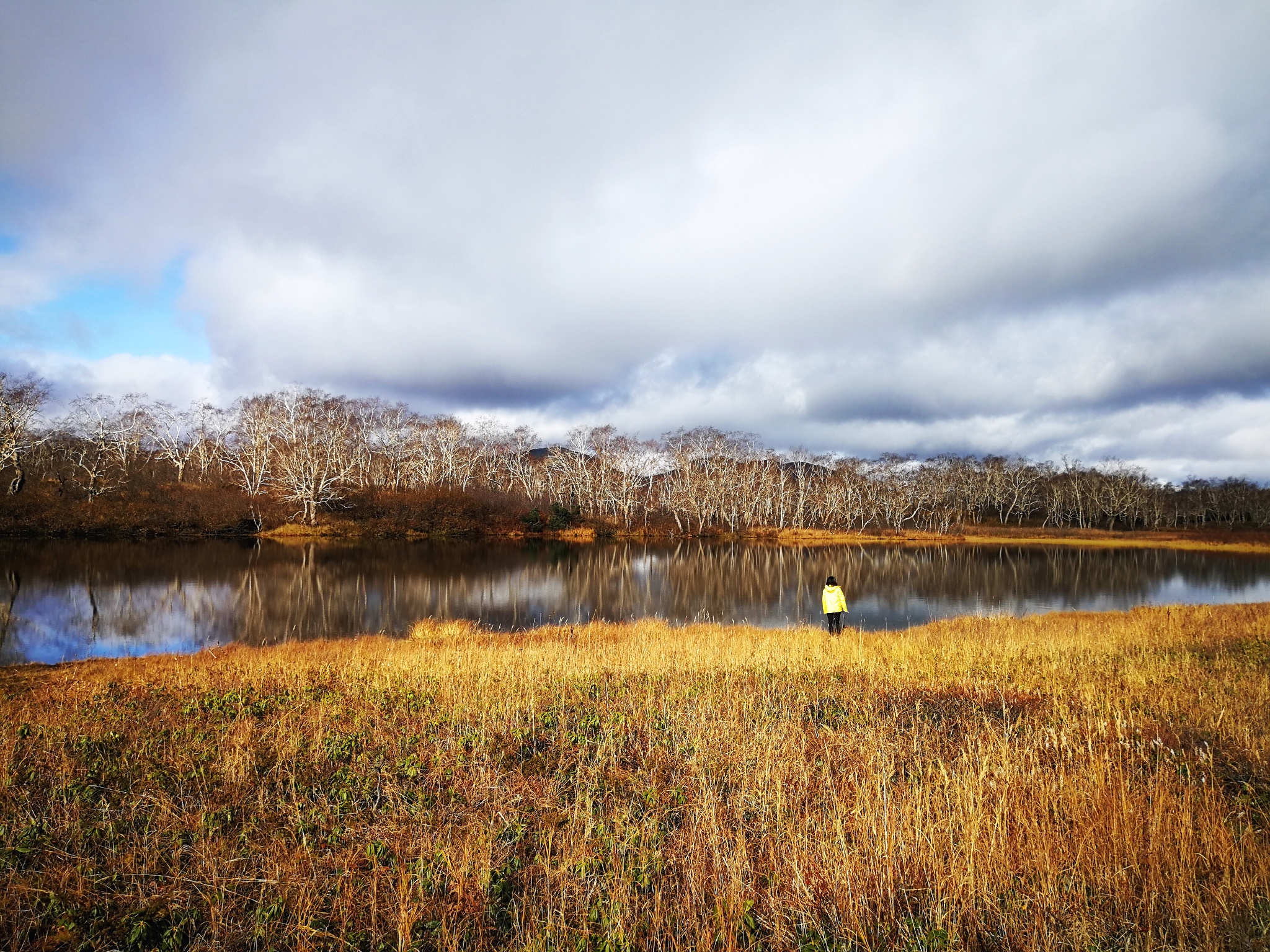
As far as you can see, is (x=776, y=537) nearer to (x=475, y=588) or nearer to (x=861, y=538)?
(x=861, y=538)

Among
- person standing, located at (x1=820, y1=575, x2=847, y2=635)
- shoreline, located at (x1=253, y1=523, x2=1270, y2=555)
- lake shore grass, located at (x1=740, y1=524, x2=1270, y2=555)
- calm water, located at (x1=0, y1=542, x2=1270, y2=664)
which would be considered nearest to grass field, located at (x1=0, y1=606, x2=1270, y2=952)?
person standing, located at (x1=820, y1=575, x2=847, y2=635)

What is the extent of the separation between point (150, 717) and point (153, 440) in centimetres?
8477

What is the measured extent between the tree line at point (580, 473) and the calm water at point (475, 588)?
18518mm

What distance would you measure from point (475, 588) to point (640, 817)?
31.0 metres

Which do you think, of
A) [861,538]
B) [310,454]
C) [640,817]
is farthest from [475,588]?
Answer: [861,538]

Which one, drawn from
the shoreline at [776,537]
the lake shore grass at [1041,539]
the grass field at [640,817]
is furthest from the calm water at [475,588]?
the lake shore grass at [1041,539]

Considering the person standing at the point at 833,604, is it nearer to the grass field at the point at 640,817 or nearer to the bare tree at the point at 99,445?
the grass field at the point at 640,817

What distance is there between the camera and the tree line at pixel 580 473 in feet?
218

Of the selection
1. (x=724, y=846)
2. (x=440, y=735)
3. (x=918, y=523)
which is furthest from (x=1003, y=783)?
(x=918, y=523)

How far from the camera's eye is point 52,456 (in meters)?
66.8

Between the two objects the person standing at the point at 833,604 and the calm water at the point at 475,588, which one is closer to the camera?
the person standing at the point at 833,604

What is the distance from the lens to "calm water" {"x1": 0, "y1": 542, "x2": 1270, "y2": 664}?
2331cm

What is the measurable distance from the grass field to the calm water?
14990 mm

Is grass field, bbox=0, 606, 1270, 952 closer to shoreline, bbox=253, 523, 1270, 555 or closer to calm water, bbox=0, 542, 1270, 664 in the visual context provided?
calm water, bbox=0, 542, 1270, 664
